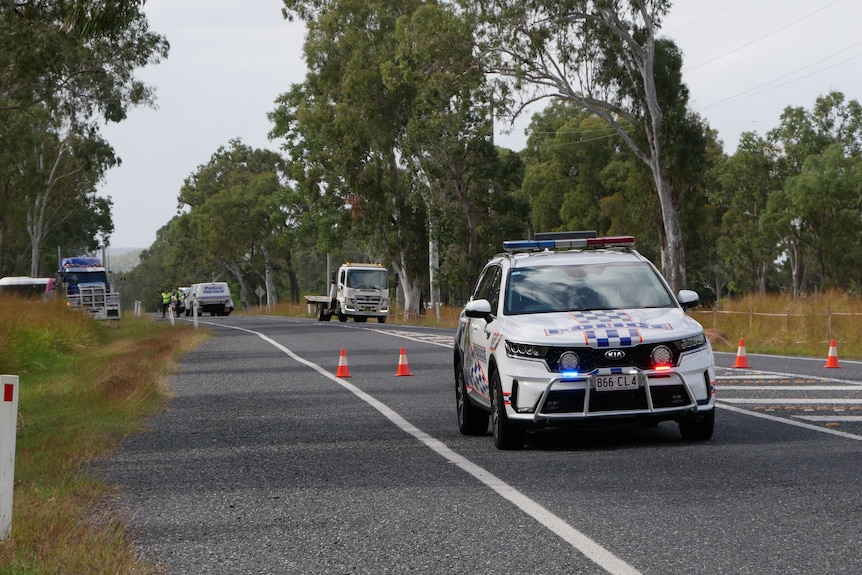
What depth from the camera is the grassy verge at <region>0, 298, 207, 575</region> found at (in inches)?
271

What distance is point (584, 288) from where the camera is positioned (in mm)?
11984

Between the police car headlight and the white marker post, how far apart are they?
4911 millimetres

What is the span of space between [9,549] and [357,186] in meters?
60.1

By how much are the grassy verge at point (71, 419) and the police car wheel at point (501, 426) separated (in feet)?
11.0

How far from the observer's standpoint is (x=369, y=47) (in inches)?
2532

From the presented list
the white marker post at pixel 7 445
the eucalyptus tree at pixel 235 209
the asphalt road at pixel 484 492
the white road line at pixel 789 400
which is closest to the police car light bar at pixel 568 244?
the asphalt road at pixel 484 492

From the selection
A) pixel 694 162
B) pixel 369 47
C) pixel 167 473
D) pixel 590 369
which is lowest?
pixel 167 473

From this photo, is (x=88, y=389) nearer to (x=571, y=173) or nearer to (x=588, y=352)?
(x=588, y=352)

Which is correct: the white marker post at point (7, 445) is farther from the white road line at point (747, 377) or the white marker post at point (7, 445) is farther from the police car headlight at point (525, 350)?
the white road line at point (747, 377)

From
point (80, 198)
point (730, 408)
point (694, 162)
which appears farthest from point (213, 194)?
point (730, 408)

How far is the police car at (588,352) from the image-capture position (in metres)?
10.7

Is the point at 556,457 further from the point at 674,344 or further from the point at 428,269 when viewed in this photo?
the point at 428,269

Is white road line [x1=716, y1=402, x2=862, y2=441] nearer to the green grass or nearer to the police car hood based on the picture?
the police car hood

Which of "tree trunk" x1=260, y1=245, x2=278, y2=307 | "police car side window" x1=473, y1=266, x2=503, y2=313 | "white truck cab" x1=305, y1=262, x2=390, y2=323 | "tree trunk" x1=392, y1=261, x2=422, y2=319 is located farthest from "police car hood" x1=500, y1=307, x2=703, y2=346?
"tree trunk" x1=260, y1=245, x2=278, y2=307
